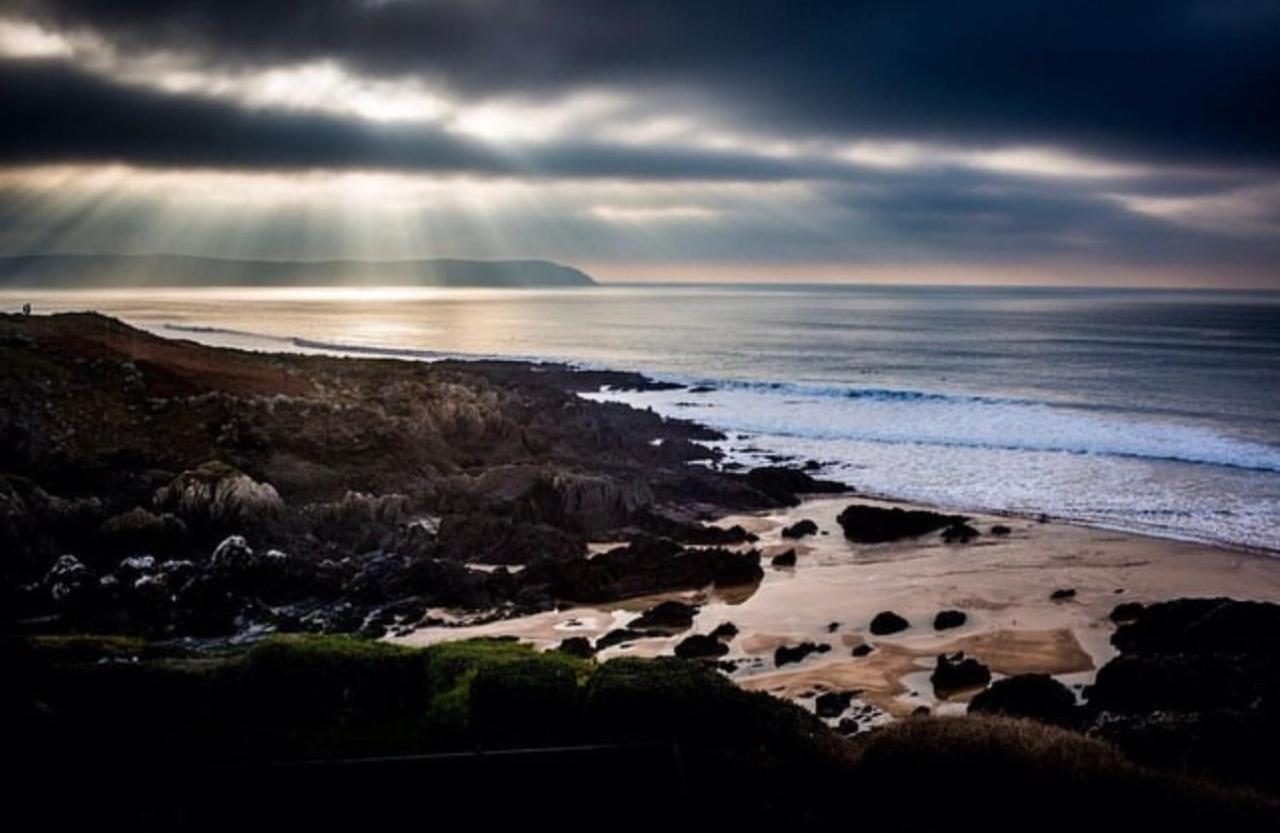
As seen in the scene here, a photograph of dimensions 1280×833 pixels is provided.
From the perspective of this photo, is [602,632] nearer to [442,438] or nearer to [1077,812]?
[1077,812]

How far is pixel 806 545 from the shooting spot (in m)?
31.5

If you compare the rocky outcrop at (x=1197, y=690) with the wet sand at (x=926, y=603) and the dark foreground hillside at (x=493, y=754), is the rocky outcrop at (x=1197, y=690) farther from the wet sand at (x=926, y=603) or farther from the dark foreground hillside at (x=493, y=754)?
the dark foreground hillside at (x=493, y=754)

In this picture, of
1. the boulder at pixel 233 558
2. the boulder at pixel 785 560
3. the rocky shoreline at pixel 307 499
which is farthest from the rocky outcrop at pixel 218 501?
the boulder at pixel 785 560

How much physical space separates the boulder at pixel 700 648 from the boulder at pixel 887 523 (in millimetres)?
11385

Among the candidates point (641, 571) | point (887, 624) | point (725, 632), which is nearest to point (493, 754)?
point (725, 632)

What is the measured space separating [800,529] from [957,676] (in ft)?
43.0

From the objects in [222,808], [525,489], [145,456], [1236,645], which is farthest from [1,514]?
[1236,645]

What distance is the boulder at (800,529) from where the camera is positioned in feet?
107

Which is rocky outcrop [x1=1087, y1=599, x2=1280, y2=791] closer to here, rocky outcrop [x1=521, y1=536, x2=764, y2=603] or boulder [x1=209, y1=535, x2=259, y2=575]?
rocky outcrop [x1=521, y1=536, x2=764, y2=603]

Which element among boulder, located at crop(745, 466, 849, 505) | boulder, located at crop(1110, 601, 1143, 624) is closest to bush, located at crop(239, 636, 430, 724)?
boulder, located at crop(1110, 601, 1143, 624)

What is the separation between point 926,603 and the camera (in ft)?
82.9

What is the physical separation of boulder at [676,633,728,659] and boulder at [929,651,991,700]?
4.19 meters

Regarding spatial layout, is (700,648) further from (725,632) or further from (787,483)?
(787,483)

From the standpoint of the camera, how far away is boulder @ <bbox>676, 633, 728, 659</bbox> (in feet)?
69.7
